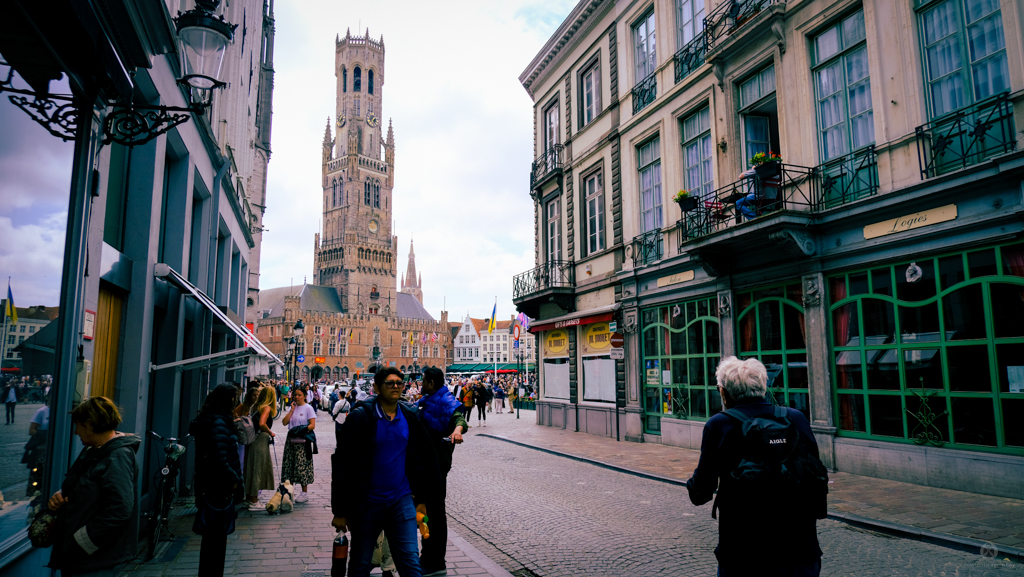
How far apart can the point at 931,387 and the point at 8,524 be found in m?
11.2

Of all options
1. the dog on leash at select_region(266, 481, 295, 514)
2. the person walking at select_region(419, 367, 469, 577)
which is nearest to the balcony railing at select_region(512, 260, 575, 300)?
the dog on leash at select_region(266, 481, 295, 514)

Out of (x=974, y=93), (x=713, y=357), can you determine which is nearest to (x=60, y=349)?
(x=974, y=93)

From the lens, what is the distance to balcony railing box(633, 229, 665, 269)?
16.3 meters

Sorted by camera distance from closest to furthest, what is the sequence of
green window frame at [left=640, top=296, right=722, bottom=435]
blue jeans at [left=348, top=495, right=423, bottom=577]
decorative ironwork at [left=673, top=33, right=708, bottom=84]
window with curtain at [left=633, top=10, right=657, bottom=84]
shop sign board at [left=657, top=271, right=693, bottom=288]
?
1. blue jeans at [left=348, top=495, right=423, bottom=577]
2. green window frame at [left=640, top=296, right=722, bottom=435]
3. decorative ironwork at [left=673, top=33, right=708, bottom=84]
4. shop sign board at [left=657, top=271, right=693, bottom=288]
5. window with curtain at [left=633, top=10, right=657, bottom=84]

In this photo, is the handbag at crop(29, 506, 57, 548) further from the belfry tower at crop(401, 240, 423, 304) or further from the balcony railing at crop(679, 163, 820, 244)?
the belfry tower at crop(401, 240, 423, 304)

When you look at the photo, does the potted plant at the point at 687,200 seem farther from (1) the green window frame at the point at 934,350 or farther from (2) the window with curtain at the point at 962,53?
(2) the window with curtain at the point at 962,53

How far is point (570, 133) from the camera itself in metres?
21.8

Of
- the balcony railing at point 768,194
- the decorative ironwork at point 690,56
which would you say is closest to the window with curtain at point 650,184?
the decorative ironwork at point 690,56

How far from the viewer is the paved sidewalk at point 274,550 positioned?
566 cm

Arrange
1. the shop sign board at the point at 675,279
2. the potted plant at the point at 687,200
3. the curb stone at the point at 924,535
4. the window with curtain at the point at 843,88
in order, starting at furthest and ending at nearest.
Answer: the shop sign board at the point at 675,279, the potted plant at the point at 687,200, the window with curtain at the point at 843,88, the curb stone at the point at 924,535

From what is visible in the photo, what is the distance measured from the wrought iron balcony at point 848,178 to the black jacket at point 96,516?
11285 mm

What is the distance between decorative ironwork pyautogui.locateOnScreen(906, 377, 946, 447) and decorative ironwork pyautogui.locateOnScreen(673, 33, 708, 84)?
9.13m

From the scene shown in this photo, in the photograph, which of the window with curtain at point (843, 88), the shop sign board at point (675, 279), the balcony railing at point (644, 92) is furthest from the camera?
the balcony railing at point (644, 92)

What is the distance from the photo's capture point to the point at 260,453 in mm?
8812
